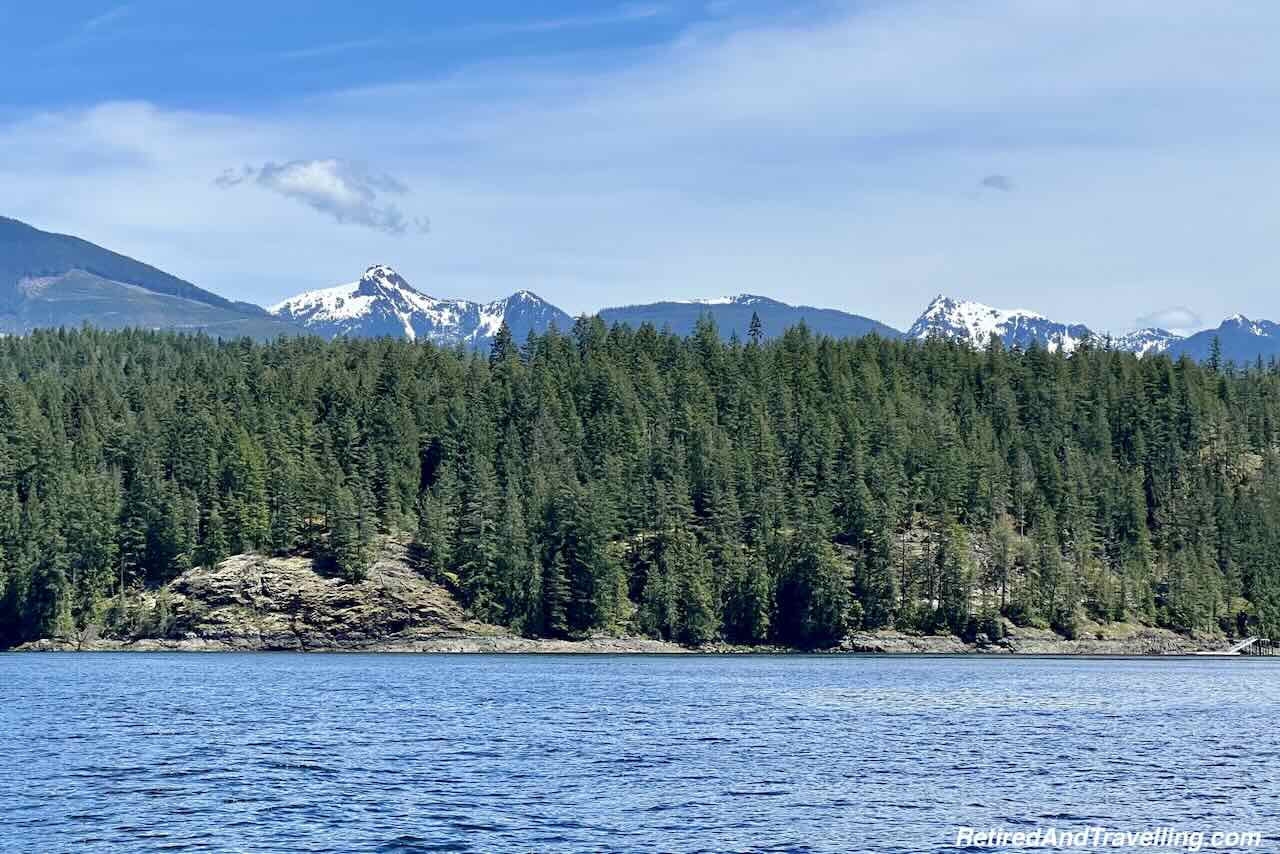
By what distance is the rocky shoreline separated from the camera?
17450 centimetres

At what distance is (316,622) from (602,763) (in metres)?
125

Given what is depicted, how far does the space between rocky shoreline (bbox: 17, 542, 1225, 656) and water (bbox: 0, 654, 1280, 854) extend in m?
62.4

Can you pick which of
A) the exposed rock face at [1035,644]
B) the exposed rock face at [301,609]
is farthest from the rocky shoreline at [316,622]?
the exposed rock face at [1035,644]

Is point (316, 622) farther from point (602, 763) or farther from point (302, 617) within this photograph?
point (602, 763)

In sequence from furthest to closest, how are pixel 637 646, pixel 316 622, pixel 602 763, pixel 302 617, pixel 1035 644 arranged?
pixel 1035 644 < pixel 637 646 < pixel 302 617 < pixel 316 622 < pixel 602 763

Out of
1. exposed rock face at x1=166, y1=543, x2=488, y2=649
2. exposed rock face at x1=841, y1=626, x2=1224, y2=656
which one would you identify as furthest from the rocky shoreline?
exposed rock face at x1=841, y1=626, x2=1224, y2=656

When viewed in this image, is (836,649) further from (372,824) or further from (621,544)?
(372,824)

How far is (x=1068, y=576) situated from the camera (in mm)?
199125

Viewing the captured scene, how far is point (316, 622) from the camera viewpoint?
17875 centimetres

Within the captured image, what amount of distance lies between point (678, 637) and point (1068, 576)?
56417 millimetres

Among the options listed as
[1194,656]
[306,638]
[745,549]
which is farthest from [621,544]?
[1194,656]

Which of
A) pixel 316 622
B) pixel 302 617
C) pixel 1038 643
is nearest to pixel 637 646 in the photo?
pixel 316 622

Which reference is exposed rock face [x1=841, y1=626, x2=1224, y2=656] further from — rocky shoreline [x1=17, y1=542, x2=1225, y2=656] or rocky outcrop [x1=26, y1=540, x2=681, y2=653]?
rocky outcrop [x1=26, y1=540, x2=681, y2=653]

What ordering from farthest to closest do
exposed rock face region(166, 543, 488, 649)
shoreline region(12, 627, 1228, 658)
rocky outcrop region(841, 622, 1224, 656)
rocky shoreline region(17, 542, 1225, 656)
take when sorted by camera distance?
rocky outcrop region(841, 622, 1224, 656) < exposed rock face region(166, 543, 488, 649) < rocky shoreline region(17, 542, 1225, 656) < shoreline region(12, 627, 1228, 658)
